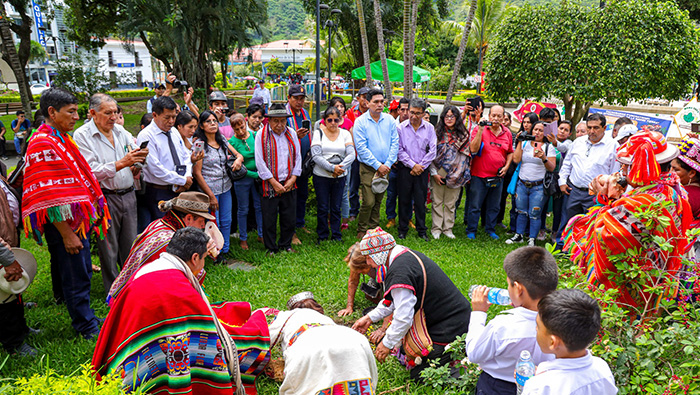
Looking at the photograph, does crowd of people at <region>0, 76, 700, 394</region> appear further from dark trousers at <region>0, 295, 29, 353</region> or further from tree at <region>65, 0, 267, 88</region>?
tree at <region>65, 0, 267, 88</region>

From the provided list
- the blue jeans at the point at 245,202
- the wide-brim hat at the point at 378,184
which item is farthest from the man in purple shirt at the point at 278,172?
the wide-brim hat at the point at 378,184

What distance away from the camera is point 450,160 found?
7066 millimetres

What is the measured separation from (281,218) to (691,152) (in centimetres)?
471

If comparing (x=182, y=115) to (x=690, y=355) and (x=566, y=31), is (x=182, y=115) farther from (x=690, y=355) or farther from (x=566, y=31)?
(x=566, y=31)

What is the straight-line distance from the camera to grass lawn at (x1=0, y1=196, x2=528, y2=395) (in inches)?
151

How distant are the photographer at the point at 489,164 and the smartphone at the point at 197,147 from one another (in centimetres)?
400

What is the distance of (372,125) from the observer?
6.89 m

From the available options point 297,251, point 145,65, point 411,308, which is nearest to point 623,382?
point 411,308

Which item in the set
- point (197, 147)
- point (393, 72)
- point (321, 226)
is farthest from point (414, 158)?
point (393, 72)

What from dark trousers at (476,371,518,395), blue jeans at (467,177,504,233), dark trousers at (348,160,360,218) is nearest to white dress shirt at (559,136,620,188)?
blue jeans at (467,177,504,233)

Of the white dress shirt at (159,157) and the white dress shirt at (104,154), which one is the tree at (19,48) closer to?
the white dress shirt at (159,157)

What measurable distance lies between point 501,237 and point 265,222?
12.6 feet

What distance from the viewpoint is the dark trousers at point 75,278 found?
3959mm

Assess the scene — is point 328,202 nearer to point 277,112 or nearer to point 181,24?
point 277,112
